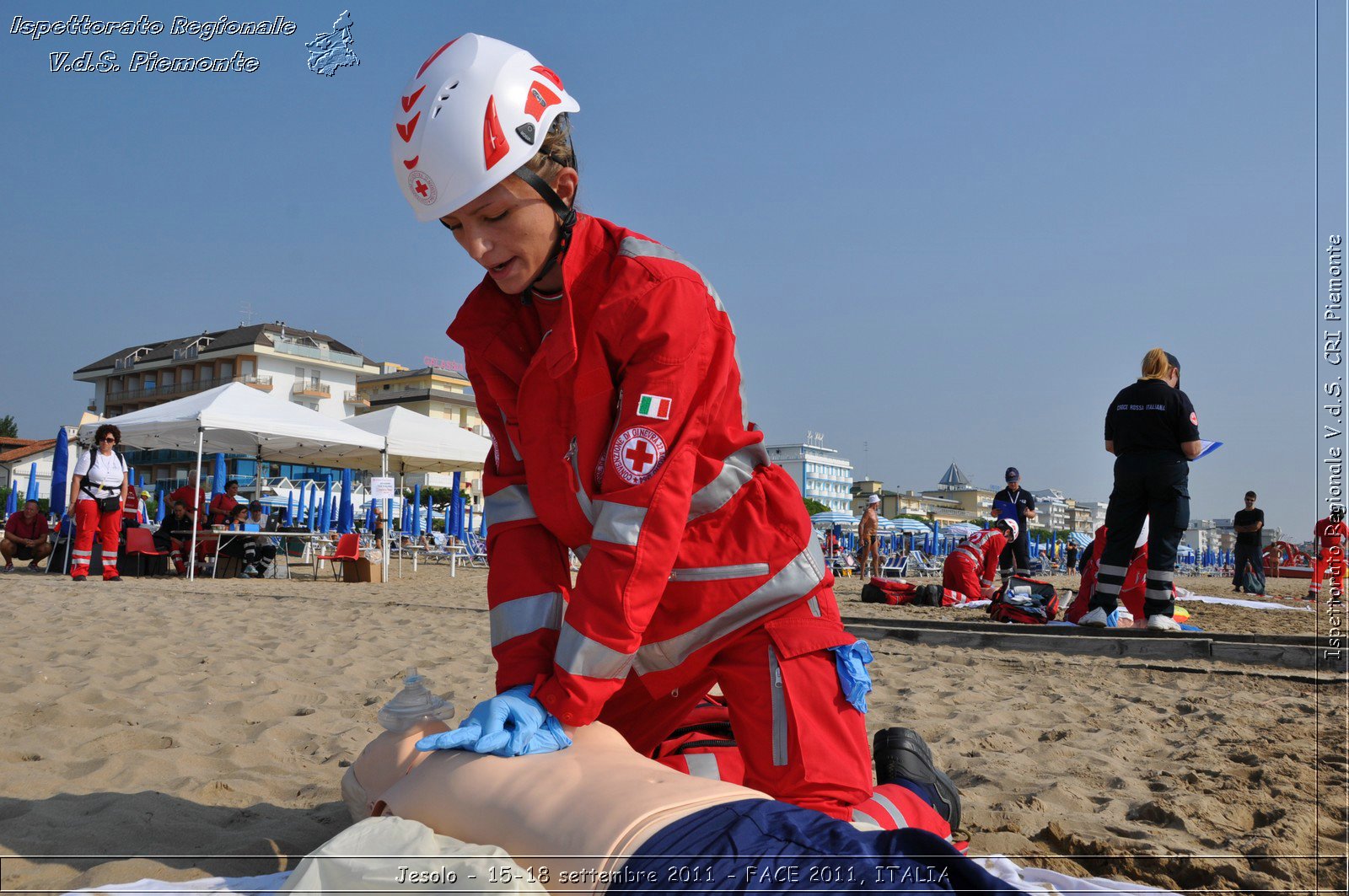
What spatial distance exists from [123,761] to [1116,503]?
6234mm

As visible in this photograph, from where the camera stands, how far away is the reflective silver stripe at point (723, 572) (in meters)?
1.95

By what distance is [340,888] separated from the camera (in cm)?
150

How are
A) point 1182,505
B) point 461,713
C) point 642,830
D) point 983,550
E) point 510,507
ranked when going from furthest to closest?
point 983,550 → point 1182,505 → point 461,713 → point 510,507 → point 642,830

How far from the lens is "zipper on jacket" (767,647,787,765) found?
6.18 feet

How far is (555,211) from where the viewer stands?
1966 millimetres

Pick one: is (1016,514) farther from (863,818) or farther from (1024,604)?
(863,818)

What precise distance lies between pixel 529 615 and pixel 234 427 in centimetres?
1173

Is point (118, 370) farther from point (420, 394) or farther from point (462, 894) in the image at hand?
point (462, 894)

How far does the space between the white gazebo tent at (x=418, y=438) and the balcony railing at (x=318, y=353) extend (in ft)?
184

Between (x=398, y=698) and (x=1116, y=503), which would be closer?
(x=398, y=698)

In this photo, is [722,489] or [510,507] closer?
[722,489]

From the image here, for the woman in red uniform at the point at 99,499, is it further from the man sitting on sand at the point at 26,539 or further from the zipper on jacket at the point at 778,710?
the zipper on jacket at the point at 778,710

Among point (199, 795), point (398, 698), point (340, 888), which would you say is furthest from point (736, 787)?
point (199, 795)

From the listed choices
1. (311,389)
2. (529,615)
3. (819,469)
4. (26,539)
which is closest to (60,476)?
(26,539)
